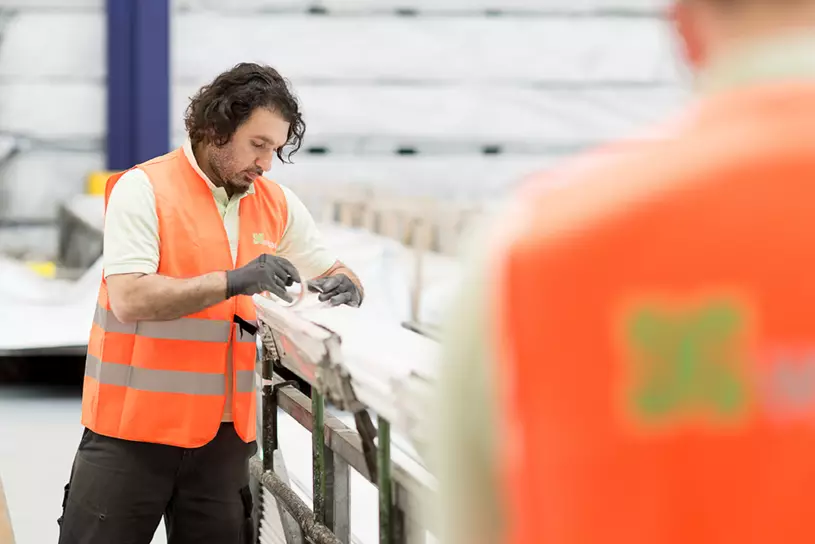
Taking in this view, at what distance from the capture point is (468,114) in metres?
7.90

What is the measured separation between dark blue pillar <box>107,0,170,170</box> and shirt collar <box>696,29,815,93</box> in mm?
6920

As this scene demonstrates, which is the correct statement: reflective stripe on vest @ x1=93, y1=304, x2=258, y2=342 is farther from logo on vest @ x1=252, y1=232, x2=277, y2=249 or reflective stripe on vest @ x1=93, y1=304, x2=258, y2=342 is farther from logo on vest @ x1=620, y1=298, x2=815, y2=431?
logo on vest @ x1=620, y1=298, x2=815, y2=431

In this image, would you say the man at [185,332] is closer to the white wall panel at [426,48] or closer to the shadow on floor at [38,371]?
the shadow on floor at [38,371]

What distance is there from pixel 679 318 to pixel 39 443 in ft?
15.3

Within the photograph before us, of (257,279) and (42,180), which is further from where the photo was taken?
(42,180)

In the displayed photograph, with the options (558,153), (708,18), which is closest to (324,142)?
(558,153)

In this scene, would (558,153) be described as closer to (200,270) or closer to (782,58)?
(200,270)

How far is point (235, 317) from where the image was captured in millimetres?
2436

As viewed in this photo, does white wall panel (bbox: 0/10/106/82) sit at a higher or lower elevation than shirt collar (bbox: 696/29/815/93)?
higher

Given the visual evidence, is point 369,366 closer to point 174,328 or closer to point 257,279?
point 257,279

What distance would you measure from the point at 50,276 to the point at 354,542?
4937 mm

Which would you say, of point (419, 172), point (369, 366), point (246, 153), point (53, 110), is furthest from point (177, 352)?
point (419, 172)

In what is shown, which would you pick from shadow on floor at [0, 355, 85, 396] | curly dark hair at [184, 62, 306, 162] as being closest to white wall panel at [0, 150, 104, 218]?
shadow on floor at [0, 355, 85, 396]

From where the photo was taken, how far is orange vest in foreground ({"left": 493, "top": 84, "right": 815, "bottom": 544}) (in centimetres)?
65
